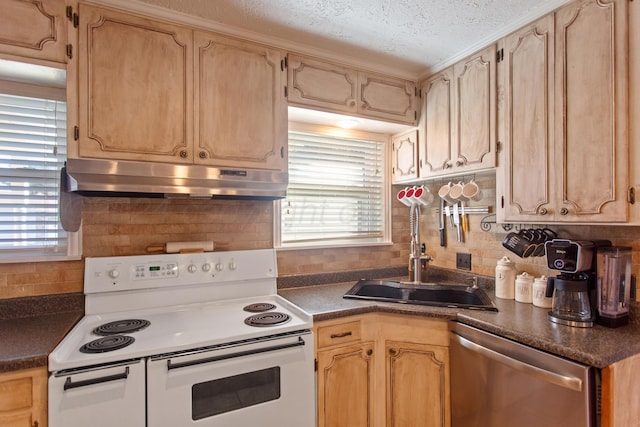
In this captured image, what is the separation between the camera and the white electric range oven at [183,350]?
1.18 m

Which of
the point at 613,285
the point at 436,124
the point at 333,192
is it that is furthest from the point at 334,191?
the point at 613,285

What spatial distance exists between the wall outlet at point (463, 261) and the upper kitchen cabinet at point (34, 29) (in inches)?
95.8

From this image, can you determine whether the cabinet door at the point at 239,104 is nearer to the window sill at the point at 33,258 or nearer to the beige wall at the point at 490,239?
the window sill at the point at 33,258

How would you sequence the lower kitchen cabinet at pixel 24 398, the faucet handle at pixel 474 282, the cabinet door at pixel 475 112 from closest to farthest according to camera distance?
1. the lower kitchen cabinet at pixel 24 398
2. the cabinet door at pixel 475 112
3. the faucet handle at pixel 474 282

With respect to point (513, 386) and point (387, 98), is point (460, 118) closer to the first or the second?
point (387, 98)

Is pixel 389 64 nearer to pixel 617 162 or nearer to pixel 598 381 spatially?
pixel 617 162

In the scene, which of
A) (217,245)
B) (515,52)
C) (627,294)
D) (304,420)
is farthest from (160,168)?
(627,294)

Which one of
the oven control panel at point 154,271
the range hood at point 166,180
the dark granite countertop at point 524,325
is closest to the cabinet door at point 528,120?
the dark granite countertop at point 524,325

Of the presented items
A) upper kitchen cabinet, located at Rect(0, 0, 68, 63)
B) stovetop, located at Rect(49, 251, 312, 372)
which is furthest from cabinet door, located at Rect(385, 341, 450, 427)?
upper kitchen cabinet, located at Rect(0, 0, 68, 63)

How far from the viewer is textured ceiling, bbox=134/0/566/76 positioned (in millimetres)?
1558

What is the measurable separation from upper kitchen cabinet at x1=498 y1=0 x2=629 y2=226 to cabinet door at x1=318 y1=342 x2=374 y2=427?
106cm

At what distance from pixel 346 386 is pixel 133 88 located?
70.4 inches

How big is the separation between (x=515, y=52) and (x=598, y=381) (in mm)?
1499

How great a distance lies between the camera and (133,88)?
5.11ft
